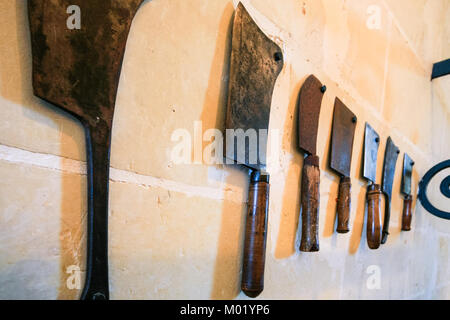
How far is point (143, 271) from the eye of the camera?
448 mm

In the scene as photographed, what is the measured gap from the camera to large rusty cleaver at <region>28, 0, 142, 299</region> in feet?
1.10

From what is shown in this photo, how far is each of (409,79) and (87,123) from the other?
5.41 feet

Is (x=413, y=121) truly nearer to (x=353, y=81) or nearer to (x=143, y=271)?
(x=353, y=81)

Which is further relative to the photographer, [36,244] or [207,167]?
[207,167]

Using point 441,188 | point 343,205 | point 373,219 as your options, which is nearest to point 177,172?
point 343,205

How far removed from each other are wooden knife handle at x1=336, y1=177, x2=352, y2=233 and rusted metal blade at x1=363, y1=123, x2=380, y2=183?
0.68ft

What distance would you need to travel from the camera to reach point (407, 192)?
56.2 inches

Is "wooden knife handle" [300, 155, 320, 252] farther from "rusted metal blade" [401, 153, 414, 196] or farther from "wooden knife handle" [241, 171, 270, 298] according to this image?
"rusted metal blade" [401, 153, 414, 196]

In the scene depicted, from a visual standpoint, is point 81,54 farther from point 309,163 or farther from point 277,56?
point 309,163

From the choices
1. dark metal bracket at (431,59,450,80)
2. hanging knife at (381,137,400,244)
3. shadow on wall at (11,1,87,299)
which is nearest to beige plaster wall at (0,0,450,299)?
shadow on wall at (11,1,87,299)

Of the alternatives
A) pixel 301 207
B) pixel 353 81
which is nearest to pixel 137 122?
pixel 301 207

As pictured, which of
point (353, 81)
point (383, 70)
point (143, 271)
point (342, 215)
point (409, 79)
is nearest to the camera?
point (143, 271)

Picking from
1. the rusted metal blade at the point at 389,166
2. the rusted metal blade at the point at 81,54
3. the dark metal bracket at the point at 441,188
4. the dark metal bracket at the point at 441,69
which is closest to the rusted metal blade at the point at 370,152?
the rusted metal blade at the point at 389,166
